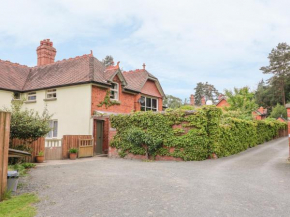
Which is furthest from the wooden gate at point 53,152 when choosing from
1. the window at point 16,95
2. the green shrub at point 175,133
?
the window at point 16,95

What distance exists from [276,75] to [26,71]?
5196cm

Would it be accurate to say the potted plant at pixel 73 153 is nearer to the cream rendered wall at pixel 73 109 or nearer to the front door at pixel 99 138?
the cream rendered wall at pixel 73 109

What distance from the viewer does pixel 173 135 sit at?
549 inches

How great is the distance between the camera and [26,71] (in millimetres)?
24062

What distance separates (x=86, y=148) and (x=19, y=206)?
1114 cm

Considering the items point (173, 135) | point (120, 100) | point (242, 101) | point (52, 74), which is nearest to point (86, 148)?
point (120, 100)

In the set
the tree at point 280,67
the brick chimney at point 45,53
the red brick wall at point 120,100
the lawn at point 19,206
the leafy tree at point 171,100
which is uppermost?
the tree at point 280,67

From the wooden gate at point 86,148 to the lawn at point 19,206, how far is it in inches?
386

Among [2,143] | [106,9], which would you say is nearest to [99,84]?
[106,9]

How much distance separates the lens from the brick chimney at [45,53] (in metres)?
24.4

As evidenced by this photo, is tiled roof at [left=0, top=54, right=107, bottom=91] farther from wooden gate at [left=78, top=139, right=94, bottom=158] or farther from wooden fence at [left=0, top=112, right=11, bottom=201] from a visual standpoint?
wooden fence at [left=0, top=112, right=11, bottom=201]

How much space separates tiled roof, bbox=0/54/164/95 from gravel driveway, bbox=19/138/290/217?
36.3 ft

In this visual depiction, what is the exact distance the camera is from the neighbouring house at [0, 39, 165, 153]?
59.8 feet

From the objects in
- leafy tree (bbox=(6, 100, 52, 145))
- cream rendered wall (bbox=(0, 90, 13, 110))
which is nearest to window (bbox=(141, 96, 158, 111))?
cream rendered wall (bbox=(0, 90, 13, 110))
